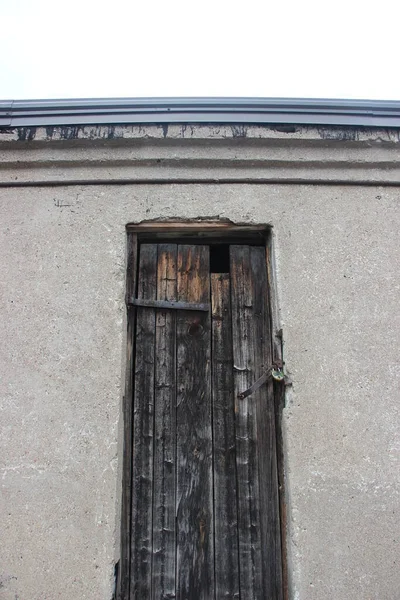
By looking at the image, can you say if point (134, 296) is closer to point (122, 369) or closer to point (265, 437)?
point (122, 369)

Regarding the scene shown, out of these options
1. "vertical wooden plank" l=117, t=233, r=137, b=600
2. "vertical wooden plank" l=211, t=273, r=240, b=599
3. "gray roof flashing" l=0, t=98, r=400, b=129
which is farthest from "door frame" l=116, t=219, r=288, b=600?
"gray roof flashing" l=0, t=98, r=400, b=129

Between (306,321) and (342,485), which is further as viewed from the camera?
(306,321)

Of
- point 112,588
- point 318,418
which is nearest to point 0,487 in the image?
point 112,588

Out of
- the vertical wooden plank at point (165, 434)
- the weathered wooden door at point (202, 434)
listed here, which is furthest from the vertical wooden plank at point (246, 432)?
the vertical wooden plank at point (165, 434)

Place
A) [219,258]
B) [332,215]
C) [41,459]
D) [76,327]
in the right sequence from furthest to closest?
[219,258] → [332,215] → [76,327] → [41,459]

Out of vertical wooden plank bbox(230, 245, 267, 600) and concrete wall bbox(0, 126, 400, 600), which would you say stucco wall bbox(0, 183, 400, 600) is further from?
vertical wooden plank bbox(230, 245, 267, 600)

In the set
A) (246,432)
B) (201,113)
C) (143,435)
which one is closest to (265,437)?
(246,432)

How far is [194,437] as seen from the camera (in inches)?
96.9

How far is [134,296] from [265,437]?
110 cm

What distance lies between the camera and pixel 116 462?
226 cm

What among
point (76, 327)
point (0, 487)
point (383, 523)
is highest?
point (76, 327)

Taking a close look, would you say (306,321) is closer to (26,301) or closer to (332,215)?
(332,215)

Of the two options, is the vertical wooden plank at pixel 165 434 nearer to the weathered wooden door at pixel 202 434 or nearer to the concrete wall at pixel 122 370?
the weathered wooden door at pixel 202 434

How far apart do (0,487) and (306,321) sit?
182 cm
